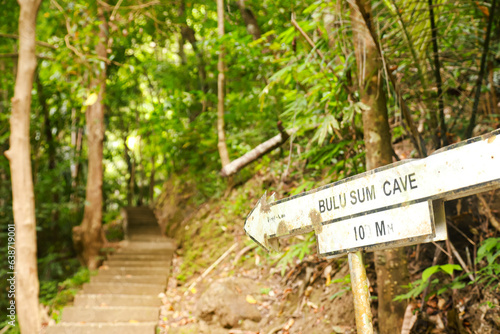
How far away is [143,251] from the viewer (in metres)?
9.02

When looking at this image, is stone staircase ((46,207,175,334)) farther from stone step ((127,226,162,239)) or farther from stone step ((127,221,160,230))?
stone step ((127,221,160,230))

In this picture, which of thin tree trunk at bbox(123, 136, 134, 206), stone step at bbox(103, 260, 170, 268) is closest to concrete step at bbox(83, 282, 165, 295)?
stone step at bbox(103, 260, 170, 268)

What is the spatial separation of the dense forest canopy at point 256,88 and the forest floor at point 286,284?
29.3 inches

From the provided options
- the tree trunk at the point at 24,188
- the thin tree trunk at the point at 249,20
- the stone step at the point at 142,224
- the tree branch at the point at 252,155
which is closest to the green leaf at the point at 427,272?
the tree branch at the point at 252,155

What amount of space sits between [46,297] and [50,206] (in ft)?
Result: 7.22

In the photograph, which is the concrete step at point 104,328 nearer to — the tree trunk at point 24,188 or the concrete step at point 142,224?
the tree trunk at point 24,188

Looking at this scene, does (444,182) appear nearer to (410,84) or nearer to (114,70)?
(410,84)

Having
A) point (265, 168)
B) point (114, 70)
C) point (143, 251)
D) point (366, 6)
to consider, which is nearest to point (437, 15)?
point (366, 6)

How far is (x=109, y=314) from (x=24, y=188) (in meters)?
2.99

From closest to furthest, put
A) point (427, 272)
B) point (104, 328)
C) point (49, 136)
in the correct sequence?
point (427, 272), point (104, 328), point (49, 136)

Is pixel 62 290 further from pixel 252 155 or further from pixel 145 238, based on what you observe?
pixel 252 155

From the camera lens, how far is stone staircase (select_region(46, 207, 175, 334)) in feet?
20.1

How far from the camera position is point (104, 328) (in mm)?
6043

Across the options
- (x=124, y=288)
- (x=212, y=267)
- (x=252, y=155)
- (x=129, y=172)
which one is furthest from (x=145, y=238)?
(x=252, y=155)
